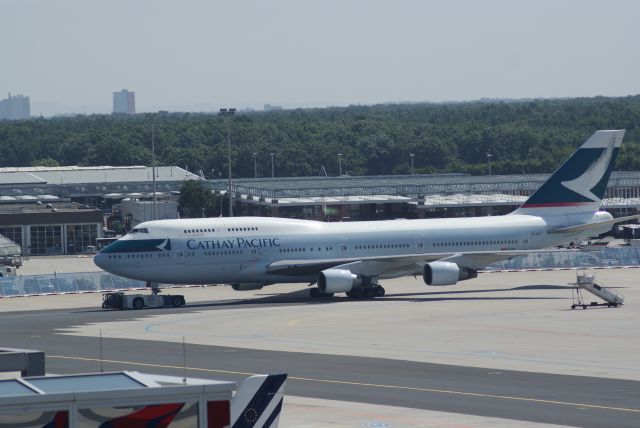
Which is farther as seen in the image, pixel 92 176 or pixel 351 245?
pixel 92 176

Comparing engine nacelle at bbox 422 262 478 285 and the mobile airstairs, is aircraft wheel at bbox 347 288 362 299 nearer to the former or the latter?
engine nacelle at bbox 422 262 478 285

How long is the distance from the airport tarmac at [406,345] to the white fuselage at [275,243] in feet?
6.88

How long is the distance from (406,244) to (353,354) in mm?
25404

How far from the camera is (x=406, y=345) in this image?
50.1m

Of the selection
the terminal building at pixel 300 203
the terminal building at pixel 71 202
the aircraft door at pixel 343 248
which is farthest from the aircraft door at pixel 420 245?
the terminal building at pixel 71 202

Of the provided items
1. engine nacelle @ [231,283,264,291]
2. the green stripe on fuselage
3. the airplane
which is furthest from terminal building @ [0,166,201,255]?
the green stripe on fuselage

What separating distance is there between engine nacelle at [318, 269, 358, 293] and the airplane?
0.05 metres

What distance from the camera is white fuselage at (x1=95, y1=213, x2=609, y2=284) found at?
68875mm

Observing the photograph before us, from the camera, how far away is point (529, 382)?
38.7 meters

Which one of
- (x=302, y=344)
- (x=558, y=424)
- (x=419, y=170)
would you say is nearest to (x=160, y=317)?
(x=302, y=344)

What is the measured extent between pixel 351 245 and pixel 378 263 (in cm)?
221

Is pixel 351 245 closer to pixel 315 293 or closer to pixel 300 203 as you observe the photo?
pixel 315 293

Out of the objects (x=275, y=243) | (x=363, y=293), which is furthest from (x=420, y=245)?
(x=275, y=243)

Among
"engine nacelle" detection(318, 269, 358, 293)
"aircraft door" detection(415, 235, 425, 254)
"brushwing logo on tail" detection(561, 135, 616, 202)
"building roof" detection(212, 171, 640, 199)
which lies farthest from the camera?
"building roof" detection(212, 171, 640, 199)
